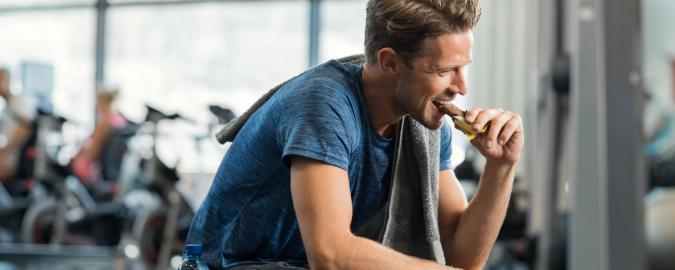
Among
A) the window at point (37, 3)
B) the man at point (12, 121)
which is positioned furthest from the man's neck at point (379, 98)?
the window at point (37, 3)

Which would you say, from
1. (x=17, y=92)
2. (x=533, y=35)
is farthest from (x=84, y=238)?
(x=533, y=35)

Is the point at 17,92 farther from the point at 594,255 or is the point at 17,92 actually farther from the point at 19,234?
the point at 594,255

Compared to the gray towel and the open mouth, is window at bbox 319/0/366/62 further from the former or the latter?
the open mouth

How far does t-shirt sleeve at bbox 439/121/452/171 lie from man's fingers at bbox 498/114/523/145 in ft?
0.69

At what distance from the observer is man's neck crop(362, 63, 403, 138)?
65.1 inches

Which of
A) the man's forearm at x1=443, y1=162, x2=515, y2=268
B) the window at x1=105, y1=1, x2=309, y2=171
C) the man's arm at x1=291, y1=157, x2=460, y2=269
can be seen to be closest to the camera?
the man's arm at x1=291, y1=157, x2=460, y2=269

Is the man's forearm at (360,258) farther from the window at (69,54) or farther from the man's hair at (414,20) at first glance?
the window at (69,54)

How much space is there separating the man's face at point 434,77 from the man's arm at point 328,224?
0.60 feet

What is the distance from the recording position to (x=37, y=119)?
21.2ft

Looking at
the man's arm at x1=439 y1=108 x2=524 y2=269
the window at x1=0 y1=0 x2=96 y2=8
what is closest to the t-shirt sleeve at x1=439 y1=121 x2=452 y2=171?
the man's arm at x1=439 y1=108 x2=524 y2=269

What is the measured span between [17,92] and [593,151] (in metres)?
5.04

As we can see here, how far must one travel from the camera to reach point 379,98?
167cm

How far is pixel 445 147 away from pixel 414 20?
1.19 feet

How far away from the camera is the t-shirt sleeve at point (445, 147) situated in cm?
183
